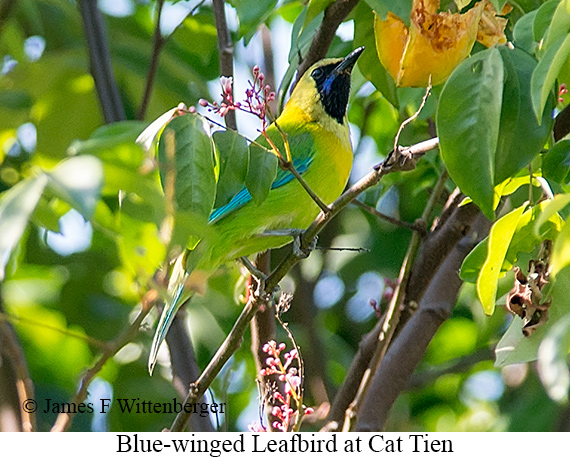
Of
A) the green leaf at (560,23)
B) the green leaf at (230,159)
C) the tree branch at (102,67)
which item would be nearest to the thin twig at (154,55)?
the tree branch at (102,67)

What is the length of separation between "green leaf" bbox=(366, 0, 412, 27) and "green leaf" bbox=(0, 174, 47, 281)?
1.06m

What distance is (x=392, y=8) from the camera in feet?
7.05

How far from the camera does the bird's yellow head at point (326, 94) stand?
3.93m

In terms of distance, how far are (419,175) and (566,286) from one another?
5.69ft

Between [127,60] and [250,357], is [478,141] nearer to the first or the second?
[127,60]

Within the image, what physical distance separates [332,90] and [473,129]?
234cm

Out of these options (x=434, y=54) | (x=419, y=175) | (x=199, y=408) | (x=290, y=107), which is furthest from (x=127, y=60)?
(x=434, y=54)

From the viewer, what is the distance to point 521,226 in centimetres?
189

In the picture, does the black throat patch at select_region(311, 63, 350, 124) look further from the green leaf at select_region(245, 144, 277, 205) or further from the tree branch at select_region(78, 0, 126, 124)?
the green leaf at select_region(245, 144, 277, 205)

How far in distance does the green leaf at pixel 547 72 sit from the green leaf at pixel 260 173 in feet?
1.92

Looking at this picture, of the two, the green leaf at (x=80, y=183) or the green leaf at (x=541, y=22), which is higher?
the green leaf at (x=541, y=22)

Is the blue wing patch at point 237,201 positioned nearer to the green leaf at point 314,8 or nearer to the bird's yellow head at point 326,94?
the bird's yellow head at point 326,94

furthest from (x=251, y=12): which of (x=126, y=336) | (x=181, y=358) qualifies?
(x=126, y=336)
